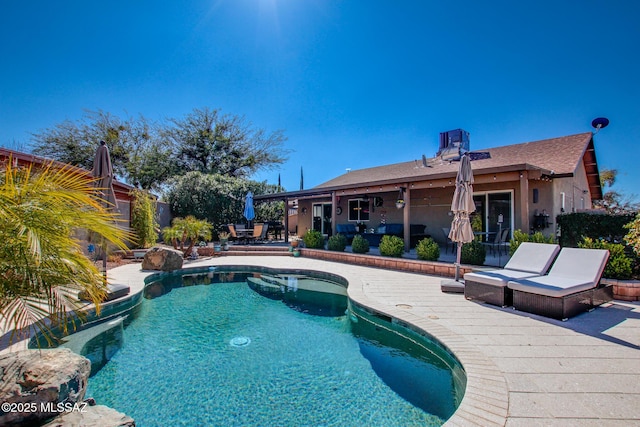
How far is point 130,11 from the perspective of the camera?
8.91 meters

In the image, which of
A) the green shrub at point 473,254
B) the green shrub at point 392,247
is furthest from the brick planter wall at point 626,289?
the green shrub at point 392,247

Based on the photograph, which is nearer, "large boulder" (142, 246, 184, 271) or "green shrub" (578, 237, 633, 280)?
"green shrub" (578, 237, 633, 280)

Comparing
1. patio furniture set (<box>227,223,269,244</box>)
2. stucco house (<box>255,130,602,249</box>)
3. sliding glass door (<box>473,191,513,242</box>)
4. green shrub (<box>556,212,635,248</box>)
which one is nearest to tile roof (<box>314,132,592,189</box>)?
stucco house (<box>255,130,602,249</box>)

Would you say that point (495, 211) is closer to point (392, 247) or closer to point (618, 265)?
point (392, 247)

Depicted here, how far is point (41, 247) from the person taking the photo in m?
1.81

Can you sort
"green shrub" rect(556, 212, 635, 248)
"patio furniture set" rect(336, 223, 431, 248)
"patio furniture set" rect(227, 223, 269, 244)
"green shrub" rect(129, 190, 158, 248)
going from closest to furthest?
"green shrub" rect(556, 212, 635, 248), "patio furniture set" rect(336, 223, 431, 248), "green shrub" rect(129, 190, 158, 248), "patio furniture set" rect(227, 223, 269, 244)

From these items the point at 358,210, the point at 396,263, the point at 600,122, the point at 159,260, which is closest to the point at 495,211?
the point at 600,122

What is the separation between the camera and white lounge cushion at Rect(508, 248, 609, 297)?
4332mm

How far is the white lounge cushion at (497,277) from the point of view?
4.88 metres

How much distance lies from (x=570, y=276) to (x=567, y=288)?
0.85m

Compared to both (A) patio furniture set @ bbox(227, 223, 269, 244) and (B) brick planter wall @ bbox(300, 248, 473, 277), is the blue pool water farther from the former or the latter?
(A) patio furniture set @ bbox(227, 223, 269, 244)

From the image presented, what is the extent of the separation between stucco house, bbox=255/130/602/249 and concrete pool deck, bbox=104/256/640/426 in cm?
367

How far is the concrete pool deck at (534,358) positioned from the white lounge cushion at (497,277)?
1.29ft

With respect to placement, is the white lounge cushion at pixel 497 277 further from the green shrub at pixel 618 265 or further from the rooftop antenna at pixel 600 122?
the rooftop antenna at pixel 600 122
